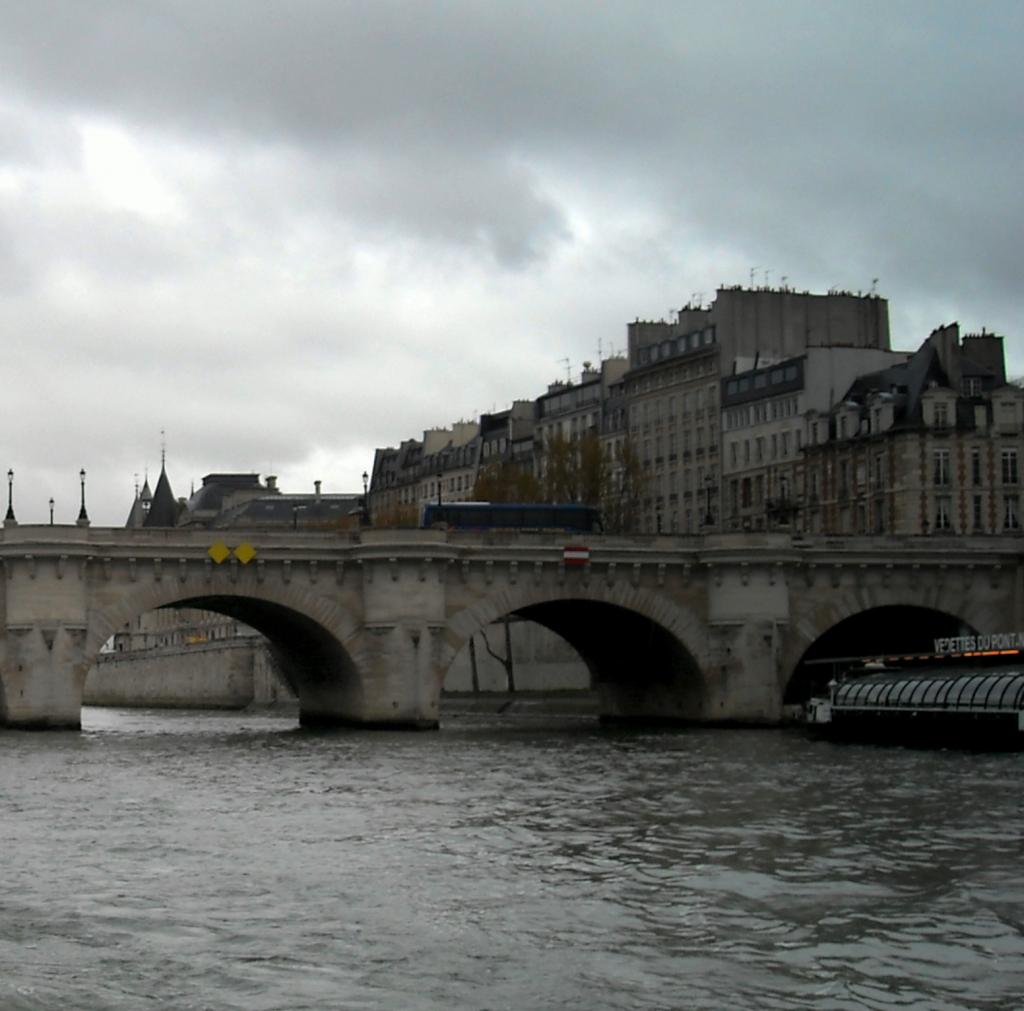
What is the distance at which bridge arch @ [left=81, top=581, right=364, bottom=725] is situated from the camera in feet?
270

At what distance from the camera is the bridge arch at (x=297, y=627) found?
82.2m

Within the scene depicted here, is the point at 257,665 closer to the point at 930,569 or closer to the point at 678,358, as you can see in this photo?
the point at 678,358

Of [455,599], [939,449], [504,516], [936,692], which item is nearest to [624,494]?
[939,449]

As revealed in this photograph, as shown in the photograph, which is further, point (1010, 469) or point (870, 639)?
point (1010, 469)

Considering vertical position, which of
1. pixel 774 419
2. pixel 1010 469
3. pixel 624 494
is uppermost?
pixel 774 419

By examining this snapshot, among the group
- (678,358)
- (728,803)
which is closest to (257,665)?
(678,358)

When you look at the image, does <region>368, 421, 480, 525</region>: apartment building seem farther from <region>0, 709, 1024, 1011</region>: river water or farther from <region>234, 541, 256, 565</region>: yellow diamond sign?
<region>0, 709, 1024, 1011</region>: river water

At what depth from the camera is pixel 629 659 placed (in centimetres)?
9731

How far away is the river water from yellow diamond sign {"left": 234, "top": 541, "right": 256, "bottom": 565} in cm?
1916

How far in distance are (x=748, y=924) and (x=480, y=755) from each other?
38.3 meters

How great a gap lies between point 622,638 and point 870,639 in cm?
1254

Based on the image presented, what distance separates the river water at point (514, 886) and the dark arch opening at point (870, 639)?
30.9 meters

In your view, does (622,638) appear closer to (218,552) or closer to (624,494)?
(218,552)

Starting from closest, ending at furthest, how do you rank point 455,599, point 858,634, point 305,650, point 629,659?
point 455,599
point 305,650
point 629,659
point 858,634
